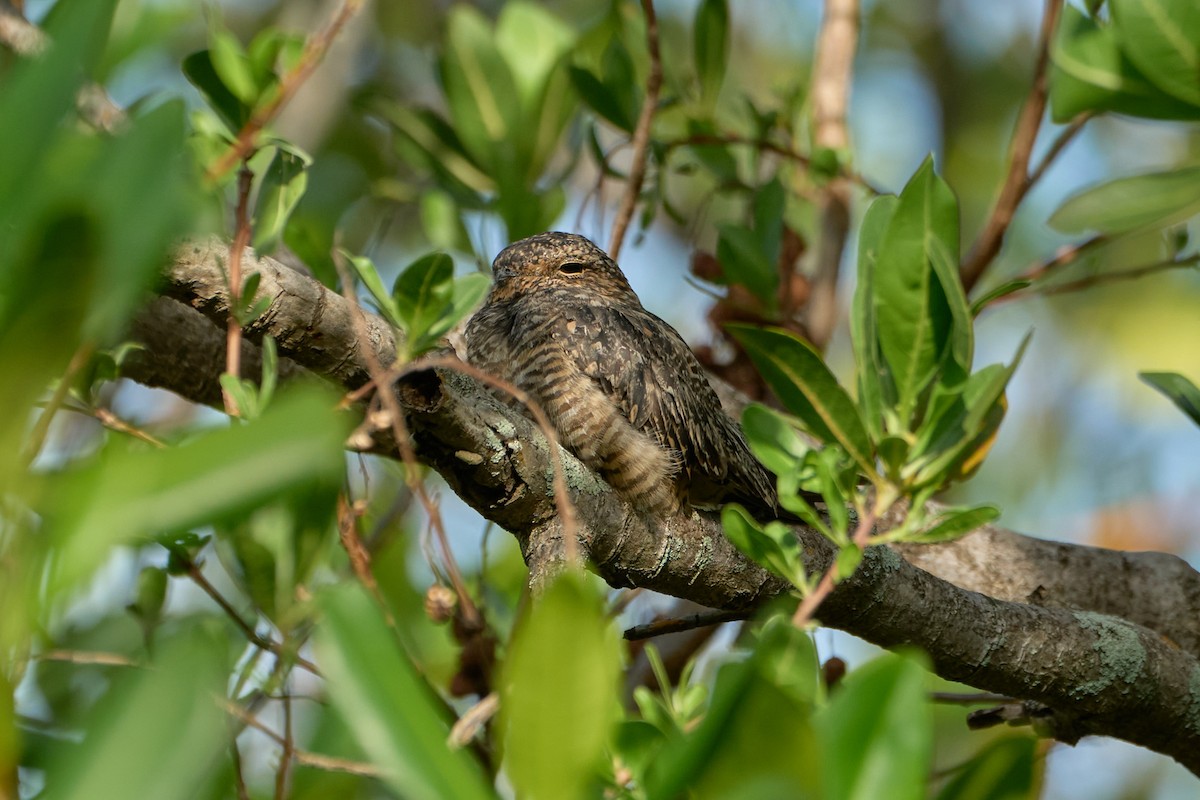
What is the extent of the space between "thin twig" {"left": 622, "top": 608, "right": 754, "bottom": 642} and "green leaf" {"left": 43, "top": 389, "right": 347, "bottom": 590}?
1.52 metres

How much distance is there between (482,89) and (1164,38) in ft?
6.94

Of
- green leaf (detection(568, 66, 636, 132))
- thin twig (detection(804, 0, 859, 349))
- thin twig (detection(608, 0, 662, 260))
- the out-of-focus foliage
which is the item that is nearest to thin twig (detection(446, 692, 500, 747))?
the out-of-focus foliage

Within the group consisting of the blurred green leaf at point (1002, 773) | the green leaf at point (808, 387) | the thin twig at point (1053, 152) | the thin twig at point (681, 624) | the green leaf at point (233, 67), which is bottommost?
the blurred green leaf at point (1002, 773)

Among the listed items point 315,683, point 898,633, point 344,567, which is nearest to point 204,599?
point 315,683

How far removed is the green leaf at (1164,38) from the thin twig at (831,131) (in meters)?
1.96

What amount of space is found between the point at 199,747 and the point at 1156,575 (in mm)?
3273

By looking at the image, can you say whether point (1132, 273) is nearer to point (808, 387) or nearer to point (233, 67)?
point (808, 387)

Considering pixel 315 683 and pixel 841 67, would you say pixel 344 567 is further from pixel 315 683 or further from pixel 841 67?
pixel 841 67

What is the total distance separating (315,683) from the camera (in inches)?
164

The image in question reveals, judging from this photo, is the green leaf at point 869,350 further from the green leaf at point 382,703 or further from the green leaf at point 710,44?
the green leaf at point 710,44

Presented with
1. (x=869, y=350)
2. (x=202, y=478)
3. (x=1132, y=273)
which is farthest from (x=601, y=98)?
(x=202, y=478)

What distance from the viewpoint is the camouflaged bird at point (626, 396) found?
10.3ft

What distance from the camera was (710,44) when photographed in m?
3.94

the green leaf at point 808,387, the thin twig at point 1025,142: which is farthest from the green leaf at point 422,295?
the thin twig at point 1025,142
